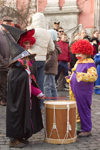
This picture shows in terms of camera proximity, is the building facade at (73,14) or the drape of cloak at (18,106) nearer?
the drape of cloak at (18,106)

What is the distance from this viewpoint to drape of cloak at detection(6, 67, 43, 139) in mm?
4787

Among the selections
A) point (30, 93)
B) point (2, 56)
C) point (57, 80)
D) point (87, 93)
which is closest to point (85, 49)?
point (87, 93)

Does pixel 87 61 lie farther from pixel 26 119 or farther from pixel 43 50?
pixel 43 50

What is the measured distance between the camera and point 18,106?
4.79m

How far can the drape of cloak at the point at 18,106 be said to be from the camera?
15.7ft

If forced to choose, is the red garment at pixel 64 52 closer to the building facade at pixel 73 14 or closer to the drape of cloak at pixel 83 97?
the drape of cloak at pixel 83 97

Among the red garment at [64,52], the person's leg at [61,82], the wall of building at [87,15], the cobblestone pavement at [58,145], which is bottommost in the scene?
the cobblestone pavement at [58,145]

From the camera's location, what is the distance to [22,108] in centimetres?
482

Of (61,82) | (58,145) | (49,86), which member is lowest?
(58,145)

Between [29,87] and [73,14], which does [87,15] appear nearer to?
[73,14]

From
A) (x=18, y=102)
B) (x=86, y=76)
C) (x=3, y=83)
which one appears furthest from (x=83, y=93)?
(x=3, y=83)

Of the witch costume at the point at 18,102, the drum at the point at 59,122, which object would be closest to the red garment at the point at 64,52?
the drum at the point at 59,122

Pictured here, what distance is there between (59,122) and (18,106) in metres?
0.63

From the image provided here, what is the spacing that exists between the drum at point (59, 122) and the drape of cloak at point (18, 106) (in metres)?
0.30
